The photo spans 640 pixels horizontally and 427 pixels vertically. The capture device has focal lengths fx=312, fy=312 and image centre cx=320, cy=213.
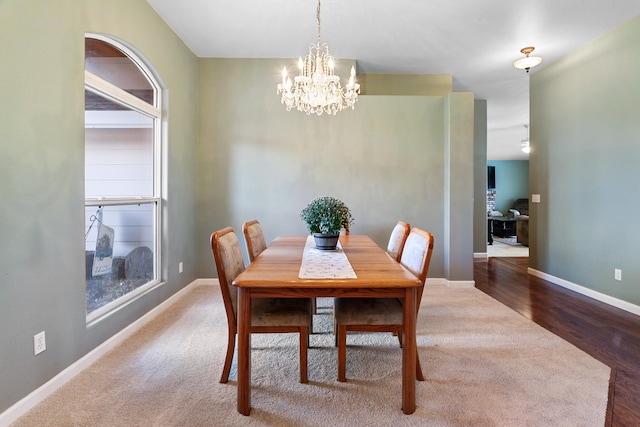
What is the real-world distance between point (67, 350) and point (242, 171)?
2.47 metres

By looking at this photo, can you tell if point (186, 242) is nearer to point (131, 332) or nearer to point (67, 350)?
point (131, 332)

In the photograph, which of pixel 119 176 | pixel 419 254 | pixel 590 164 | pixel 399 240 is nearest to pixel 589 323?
pixel 590 164

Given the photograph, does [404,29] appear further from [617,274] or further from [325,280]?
[617,274]

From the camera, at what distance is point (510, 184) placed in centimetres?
1134

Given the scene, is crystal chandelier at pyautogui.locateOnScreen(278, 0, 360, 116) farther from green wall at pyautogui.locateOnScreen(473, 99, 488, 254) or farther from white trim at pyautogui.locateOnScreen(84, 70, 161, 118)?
green wall at pyautogui.locateOnScreen(473, 99, 488, 254)

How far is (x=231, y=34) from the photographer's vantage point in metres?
3.32

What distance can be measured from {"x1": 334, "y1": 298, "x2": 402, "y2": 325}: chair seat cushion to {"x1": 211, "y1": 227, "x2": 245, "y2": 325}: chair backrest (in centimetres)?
60

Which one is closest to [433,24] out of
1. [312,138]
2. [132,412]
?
[312,138]

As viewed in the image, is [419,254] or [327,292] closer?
[327,292]

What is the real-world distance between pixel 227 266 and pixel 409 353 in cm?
104

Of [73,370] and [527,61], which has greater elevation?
[527,61]

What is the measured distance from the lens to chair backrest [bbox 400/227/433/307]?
1.70 meters

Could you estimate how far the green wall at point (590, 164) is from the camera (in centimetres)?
308

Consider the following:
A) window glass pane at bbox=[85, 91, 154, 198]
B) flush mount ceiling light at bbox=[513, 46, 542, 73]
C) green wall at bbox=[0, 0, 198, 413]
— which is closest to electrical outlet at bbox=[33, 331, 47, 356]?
green wall at bbox=[0, 0, 198, 413]
